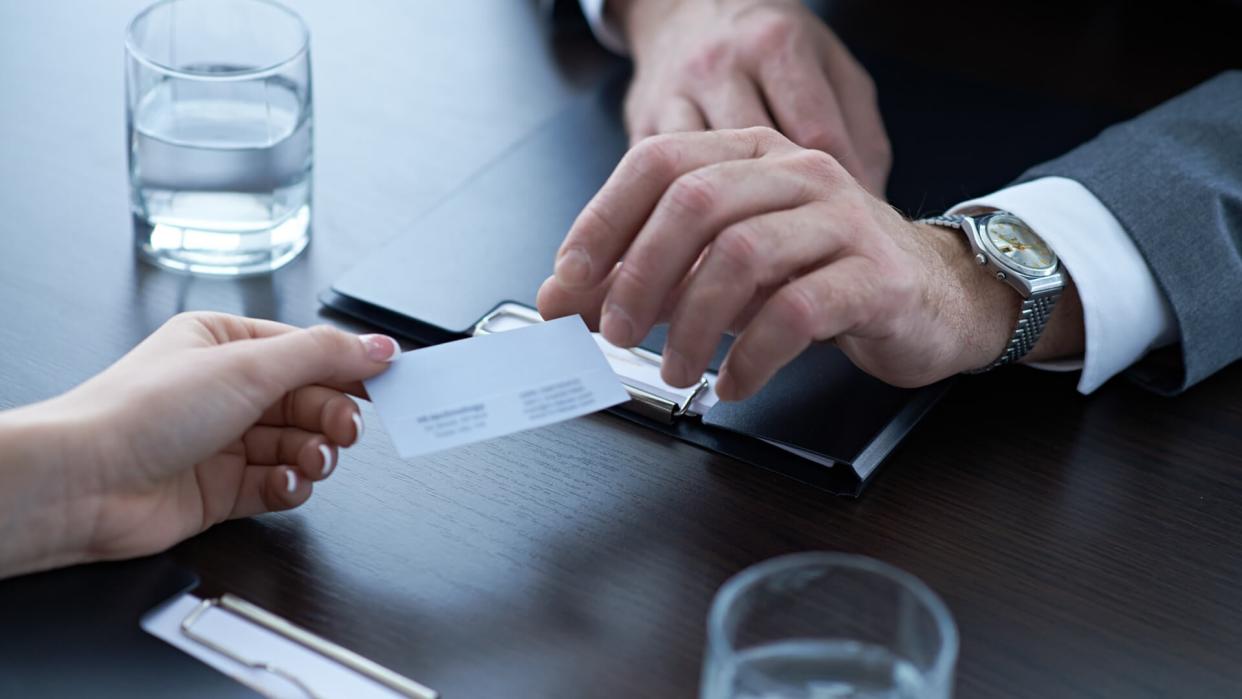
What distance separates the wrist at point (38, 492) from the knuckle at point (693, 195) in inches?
14.8

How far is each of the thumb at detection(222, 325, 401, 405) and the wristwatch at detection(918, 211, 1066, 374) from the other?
0.46m

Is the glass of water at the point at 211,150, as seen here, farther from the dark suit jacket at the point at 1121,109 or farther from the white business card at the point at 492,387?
the dark suit jacket at the point at 1121,109

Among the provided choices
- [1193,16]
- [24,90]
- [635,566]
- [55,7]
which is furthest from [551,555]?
[1193,16]

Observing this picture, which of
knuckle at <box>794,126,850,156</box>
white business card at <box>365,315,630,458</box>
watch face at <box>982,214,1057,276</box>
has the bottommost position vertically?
white business card at <box>365,315,630,458</box>

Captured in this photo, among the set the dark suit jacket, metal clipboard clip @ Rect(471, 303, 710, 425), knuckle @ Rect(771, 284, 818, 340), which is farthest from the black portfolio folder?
the dark suit jacket

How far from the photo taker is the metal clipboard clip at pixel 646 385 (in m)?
0.94

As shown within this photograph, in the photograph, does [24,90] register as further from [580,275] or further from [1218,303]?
[1218,303]

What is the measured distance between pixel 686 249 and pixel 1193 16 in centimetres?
113

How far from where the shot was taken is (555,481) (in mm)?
890

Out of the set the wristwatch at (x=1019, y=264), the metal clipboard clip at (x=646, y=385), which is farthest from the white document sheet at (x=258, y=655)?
the wristwatch at (x=1019, y=264)

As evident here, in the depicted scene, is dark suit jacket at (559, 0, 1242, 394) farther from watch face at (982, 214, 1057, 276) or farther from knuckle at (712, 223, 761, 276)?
knuckle at (712, 223, 761, 276)

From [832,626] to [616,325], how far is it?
0.93 ft

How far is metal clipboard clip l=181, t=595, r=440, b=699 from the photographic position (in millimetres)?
716

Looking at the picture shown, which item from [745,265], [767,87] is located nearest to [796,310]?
[745,265]
